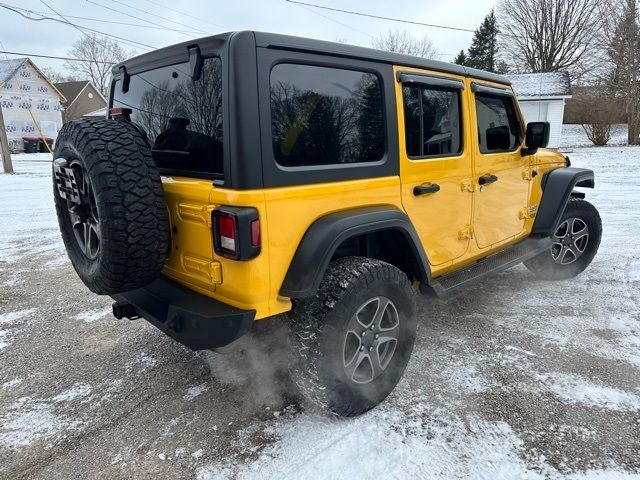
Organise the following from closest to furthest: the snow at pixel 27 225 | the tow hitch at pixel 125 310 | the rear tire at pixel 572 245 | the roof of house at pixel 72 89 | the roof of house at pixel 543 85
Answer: the tow hitch at pixel 125 310
the rear tire at pixel 572 245
the snow at pixel 27 225
the roof of house at pixel 543 85
the roof of house at pixel 72 89

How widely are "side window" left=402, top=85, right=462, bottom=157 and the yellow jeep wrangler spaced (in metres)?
0.01

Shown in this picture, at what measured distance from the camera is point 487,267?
360 centimetres

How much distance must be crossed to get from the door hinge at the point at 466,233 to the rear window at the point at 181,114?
1903mm

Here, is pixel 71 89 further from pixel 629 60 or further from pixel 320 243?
pixel 320 243

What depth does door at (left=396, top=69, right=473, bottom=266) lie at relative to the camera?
9.21 ft

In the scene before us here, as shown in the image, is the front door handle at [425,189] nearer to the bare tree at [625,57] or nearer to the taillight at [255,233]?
the taillight at [255,233]

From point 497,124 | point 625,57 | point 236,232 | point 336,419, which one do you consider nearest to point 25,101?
point 497,124

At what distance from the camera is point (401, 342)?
108 inches

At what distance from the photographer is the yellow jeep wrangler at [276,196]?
211 centimetres

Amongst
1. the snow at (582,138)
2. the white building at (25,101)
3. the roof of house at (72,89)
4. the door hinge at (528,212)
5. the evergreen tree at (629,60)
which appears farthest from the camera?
the roof of house at (72,89)

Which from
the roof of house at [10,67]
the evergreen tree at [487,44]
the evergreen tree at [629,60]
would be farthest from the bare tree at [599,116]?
the roof of house at [10,67]

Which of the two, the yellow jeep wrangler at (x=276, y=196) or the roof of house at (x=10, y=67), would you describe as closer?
the yellow jeep wrangler at (x=276, y=196)

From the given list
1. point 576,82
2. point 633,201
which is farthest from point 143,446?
point 576,82

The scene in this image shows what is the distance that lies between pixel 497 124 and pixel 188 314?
9.31 ft
